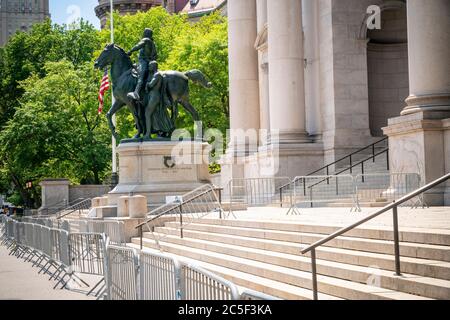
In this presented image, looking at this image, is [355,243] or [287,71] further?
[287,71]

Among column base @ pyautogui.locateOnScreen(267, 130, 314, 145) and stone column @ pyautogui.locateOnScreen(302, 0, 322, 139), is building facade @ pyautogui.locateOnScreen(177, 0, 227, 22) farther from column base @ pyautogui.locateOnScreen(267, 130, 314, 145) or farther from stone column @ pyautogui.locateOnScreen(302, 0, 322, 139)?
column base @ pyautogui.locateOnScreen(267, 130, 314, 145)

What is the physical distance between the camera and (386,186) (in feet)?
71.1

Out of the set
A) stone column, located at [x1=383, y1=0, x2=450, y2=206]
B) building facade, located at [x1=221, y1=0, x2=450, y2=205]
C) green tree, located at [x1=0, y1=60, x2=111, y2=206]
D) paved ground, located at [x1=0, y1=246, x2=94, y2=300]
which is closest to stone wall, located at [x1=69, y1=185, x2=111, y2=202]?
green tree, located at [x1=0, y1=60, x2=111, y2=206]

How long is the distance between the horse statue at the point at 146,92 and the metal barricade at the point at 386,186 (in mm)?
7796

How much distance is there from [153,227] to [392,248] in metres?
12.4

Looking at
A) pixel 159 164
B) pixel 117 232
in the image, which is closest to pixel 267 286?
pixel 117 232

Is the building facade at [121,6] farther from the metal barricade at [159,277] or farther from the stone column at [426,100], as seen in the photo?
the metal barricade at [159,277]

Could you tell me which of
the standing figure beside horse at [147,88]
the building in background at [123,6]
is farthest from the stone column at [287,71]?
the building in background at [123,6]

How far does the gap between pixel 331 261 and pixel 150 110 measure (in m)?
16.2

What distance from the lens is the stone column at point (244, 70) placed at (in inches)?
1367

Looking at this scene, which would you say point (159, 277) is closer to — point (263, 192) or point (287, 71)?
point (263, 192)

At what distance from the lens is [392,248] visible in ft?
34.3

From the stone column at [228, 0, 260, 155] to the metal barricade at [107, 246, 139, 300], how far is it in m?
22.7
